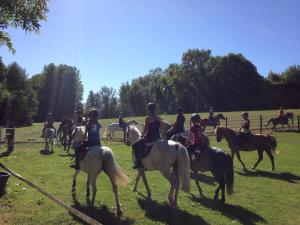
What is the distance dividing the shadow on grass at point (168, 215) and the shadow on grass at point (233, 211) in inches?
38.1

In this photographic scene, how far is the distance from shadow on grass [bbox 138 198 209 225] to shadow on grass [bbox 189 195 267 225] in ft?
3.17

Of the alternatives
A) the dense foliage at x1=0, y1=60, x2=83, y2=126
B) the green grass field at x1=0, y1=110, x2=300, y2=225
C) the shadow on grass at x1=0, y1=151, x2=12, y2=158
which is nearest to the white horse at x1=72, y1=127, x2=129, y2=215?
the green grass field at x1=0, y1=110, x2=300, y2=225

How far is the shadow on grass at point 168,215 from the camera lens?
8.99 m

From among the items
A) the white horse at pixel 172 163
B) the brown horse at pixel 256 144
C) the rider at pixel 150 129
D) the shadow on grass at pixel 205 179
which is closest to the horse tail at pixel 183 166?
the white horse at pixel 172 163

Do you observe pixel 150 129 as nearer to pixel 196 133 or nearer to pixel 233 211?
pixel 196 133

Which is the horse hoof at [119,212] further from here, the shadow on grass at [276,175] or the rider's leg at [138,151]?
the shadow on grass at [276,175]

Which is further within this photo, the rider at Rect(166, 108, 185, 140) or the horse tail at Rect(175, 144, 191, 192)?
the rider at Rect(166, 108, 185, 140)

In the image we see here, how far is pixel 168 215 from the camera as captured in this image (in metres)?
9.38

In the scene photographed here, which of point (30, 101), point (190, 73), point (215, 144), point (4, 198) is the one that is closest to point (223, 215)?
point (4, 198)

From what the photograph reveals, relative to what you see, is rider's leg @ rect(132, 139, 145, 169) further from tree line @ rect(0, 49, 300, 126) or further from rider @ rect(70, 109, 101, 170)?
tree line @ rect(0, 49, 300, 126)

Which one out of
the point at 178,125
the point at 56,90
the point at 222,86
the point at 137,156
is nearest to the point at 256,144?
the point at 178,125

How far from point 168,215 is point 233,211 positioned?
192 centimetres

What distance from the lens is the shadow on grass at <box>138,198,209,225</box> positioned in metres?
8.99

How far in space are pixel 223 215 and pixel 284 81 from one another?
77.6m
